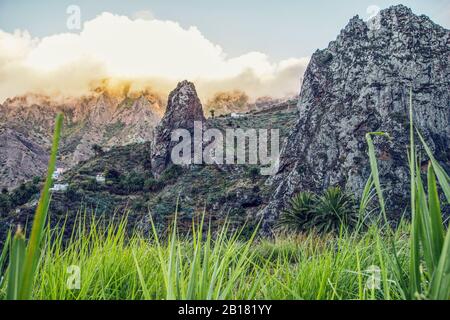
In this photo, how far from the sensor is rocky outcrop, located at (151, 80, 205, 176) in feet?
197

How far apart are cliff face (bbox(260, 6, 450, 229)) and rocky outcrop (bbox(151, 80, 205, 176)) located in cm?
2060

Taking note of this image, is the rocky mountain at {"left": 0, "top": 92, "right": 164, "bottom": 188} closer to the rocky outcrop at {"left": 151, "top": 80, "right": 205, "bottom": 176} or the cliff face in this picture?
the rocky outcrop at {"left": 151, "top": 80, "right": 205, "bottom": 176}

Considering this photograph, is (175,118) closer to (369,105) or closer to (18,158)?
(18,158)

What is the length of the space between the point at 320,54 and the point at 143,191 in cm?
2427

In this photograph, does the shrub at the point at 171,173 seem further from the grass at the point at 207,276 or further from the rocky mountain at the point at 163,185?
the grass at the point at 207,276

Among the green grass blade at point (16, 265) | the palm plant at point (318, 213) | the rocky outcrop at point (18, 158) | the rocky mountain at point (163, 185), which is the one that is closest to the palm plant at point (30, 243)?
the green grass blade at point (16, 265)

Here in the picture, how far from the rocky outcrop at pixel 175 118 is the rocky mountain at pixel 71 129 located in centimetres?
657

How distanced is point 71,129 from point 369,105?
118ft

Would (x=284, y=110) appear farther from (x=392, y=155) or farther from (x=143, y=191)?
(x=392, y=155)

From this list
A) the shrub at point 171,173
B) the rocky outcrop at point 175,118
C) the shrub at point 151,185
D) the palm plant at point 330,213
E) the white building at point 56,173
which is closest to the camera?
Answer: the white building at point 56,173

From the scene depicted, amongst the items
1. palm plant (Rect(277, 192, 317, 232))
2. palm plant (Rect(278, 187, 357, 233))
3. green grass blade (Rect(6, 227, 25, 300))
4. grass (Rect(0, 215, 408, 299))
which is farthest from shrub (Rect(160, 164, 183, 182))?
green grass blade (Rect(6, 227, 25, 300))

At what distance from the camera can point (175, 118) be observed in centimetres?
6456

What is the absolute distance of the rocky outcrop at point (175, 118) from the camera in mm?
60062

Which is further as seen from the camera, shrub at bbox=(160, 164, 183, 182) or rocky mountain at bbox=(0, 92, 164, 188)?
rocky mountain at bbox=(0, 92, 164, 188)
